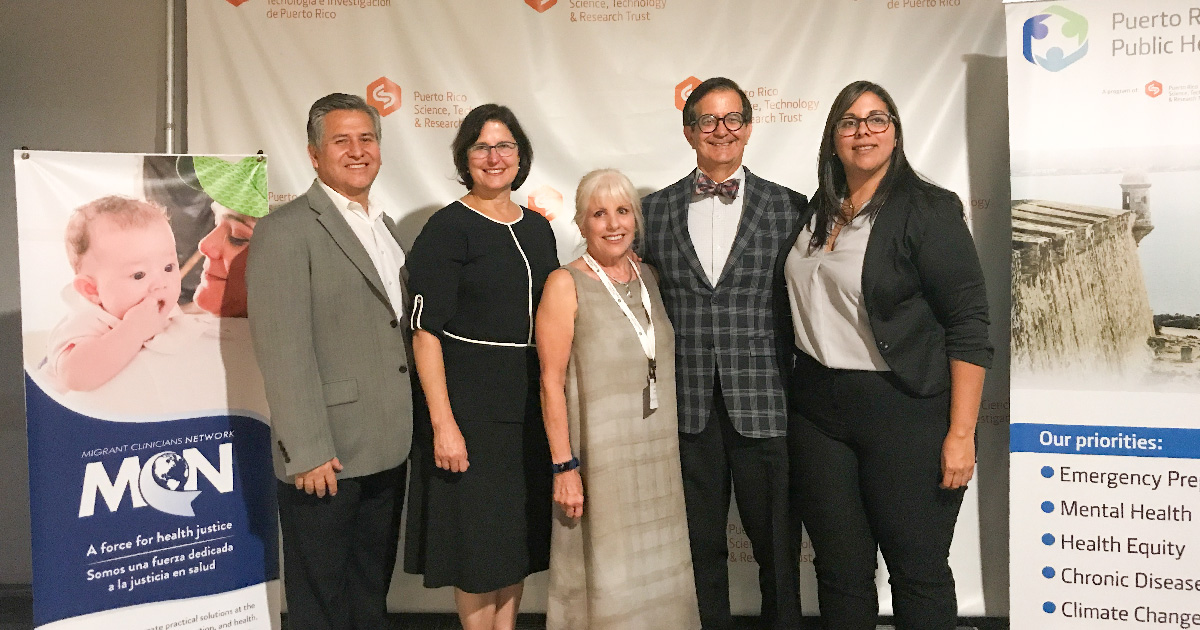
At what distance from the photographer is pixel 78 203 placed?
6.75ft

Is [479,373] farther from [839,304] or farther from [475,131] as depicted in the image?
[839,304]

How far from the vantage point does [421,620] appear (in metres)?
2.83

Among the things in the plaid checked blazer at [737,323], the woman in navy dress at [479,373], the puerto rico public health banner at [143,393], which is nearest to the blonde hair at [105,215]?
the puerto rico public health banner at [143,393]

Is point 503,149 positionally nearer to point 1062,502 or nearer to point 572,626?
point 572,626

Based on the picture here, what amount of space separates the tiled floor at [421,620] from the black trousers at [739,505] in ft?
2.57

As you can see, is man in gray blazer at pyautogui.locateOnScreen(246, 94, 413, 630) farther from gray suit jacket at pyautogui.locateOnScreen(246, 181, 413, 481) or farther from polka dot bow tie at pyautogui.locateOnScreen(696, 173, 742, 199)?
polka dot bow tie at pyautogui.locateOnScreen(696, 173, 742, 199)

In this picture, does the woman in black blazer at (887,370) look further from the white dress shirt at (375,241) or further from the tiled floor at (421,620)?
the white dress shirt at (375,241)

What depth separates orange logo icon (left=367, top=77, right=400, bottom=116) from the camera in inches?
107

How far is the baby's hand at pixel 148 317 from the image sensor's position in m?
2.11

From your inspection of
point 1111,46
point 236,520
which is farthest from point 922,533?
point 236,520

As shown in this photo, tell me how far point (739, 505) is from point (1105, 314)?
1.34 m

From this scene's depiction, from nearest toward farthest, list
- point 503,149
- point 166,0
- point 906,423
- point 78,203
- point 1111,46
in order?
point 906,423, point 503,149, point 78,203, point 1111,46, point 166,0

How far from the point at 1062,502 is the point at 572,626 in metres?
1.62

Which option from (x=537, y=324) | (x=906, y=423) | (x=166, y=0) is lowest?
(x=906, y=423)
